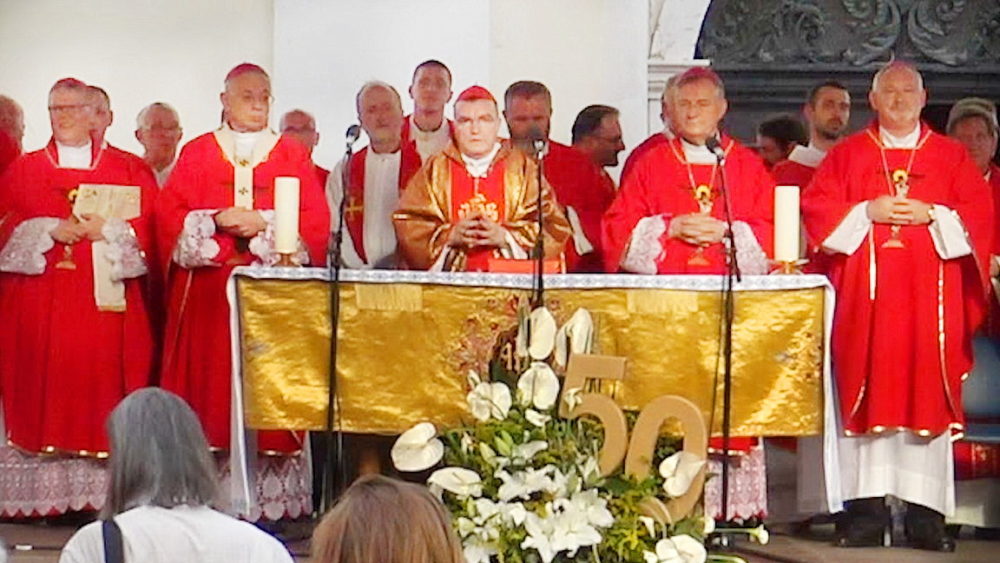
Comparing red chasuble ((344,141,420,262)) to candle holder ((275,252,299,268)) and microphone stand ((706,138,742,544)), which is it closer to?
candle holder ((275,252,299,268))

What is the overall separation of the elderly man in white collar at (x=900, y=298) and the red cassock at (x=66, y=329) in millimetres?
2637

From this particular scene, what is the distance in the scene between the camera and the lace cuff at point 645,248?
859 cm

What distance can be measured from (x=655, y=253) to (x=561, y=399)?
7.92 feet

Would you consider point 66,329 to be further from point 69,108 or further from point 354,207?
point 354,207

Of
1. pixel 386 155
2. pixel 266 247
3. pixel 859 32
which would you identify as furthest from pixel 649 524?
pixel 859 32

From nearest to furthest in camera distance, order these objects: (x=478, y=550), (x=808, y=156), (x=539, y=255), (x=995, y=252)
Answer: (x=478, y=550)
(x=539, y=255)
(x=995, y=252)
(x=808, y=156)

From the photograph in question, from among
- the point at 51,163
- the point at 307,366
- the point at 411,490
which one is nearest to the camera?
the point at 411,490

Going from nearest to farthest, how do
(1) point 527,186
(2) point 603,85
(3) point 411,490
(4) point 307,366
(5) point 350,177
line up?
(3) point 411,490 → (4) point 307,366 → (1) point 527,186 → (5) point 350,177 → (2) point 603,85

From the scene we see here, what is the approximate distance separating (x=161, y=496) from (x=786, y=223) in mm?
3633

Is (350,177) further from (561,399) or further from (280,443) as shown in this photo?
(561,399)

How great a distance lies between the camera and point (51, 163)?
912 cm

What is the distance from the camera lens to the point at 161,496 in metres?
4.69

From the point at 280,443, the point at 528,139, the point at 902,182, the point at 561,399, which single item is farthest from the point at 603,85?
the point at 561,399

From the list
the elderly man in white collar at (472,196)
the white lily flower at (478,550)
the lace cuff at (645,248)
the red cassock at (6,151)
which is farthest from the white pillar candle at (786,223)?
the red cassock at (6,151)
